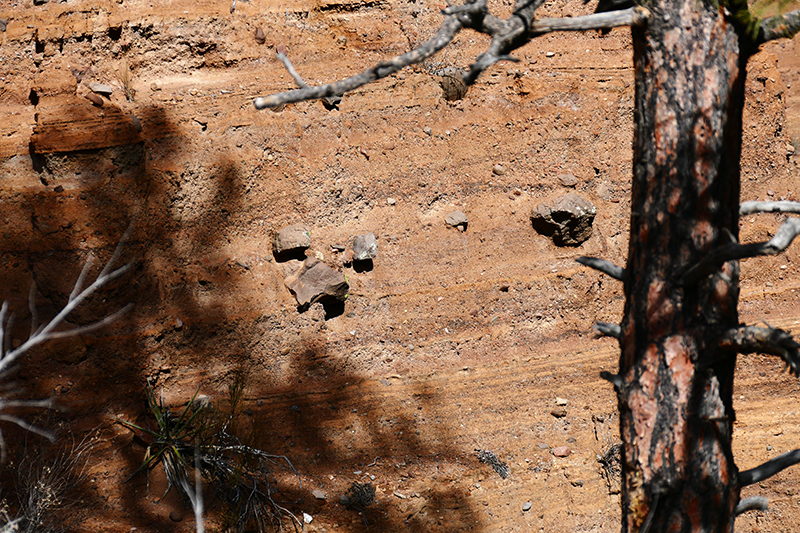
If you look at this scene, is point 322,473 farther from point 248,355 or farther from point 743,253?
point 743,253

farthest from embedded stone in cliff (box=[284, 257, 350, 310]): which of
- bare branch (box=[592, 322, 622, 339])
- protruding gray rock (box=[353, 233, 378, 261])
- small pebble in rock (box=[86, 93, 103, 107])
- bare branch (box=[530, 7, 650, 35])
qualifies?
bare branch (box=[530, 7, 650, 35])

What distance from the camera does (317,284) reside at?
181 inches

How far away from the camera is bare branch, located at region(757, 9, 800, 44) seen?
2.20 m

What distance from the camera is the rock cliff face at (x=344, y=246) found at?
4453 mm

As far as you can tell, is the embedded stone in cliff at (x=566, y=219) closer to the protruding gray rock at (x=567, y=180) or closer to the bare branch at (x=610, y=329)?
the protruding gray rock at (x=567, y=180)

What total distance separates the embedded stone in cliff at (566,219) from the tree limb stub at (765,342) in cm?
256

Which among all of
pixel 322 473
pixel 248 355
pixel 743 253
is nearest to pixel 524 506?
pixel 322 473

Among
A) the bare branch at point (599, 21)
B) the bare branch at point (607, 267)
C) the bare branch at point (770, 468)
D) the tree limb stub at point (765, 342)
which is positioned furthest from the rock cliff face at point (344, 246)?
the bare branch at point (599, 21)

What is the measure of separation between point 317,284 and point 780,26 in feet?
10.7

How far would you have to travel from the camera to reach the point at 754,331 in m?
2.19

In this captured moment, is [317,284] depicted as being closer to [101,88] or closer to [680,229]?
[101,88]

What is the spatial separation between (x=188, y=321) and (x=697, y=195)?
3626 millimetres

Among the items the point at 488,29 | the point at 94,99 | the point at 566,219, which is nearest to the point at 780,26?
the point at 488,29

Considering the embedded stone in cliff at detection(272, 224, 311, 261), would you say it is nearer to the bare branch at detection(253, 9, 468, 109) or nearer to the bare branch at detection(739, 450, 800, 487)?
the bare branch at detection(253, 9, 468, 109)
